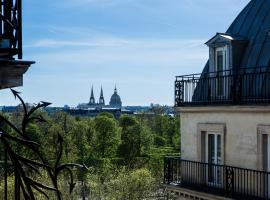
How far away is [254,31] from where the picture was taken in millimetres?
22156

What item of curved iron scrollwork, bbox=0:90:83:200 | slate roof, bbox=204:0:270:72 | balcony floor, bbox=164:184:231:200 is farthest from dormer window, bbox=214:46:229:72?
curved iron scrollwork, bbox=0:90:83:200

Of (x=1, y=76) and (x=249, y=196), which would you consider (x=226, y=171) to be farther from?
(x=1, y=76)

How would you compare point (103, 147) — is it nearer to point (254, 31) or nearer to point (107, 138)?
point (107, 138)

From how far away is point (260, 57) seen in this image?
20.8 metres

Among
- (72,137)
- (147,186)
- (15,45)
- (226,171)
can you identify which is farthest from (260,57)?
(72,137)

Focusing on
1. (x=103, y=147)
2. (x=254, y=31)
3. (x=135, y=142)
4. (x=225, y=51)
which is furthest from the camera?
(x=103, y=147)

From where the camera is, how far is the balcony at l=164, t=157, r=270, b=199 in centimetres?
1962

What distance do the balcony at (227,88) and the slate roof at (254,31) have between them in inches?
20.2

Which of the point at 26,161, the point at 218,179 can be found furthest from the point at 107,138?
the point at 26,161

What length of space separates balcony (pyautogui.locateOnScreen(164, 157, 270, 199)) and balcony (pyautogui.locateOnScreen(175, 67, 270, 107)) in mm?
2516

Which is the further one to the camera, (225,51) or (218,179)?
(225,51)

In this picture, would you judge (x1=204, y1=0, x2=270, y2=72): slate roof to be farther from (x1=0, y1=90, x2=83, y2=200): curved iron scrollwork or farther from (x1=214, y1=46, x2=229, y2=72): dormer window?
(x1=0, y1=90, x2=83, y2=200): curved iron scrollwork

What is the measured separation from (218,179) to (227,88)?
3.59 m

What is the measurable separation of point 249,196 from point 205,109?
421 cm
